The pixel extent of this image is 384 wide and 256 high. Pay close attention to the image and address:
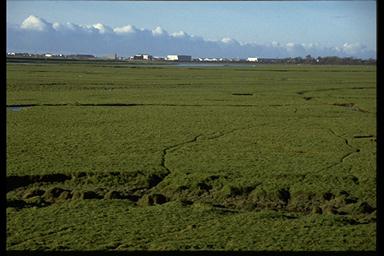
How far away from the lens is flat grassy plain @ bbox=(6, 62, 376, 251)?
23.6ft

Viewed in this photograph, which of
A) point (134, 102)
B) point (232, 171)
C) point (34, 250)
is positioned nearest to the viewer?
point (34, 250)

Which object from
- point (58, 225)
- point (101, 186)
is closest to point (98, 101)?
point (101, 186)

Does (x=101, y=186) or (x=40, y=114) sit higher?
(x=40, y=114)

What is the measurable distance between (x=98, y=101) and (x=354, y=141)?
1703 centimetres

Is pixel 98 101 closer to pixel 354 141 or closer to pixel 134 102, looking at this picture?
pixel 134 102

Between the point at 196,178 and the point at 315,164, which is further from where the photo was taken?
the point at 315,164

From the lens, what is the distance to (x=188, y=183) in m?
10.4

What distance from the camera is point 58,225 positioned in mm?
7586

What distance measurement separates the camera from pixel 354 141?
16.2 metres

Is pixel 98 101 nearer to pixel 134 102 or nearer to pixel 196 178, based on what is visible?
pixel 134 102

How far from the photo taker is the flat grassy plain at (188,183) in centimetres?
719

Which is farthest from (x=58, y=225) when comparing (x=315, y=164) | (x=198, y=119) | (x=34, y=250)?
(x=198, y=119)

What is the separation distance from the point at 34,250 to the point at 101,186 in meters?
3.97

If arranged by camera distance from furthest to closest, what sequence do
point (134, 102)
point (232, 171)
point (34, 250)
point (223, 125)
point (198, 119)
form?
1. point (134, 102)
2. point (198, 119)
3. point (223, 125)
4. point (232, 171)
5. point (34, 250)
